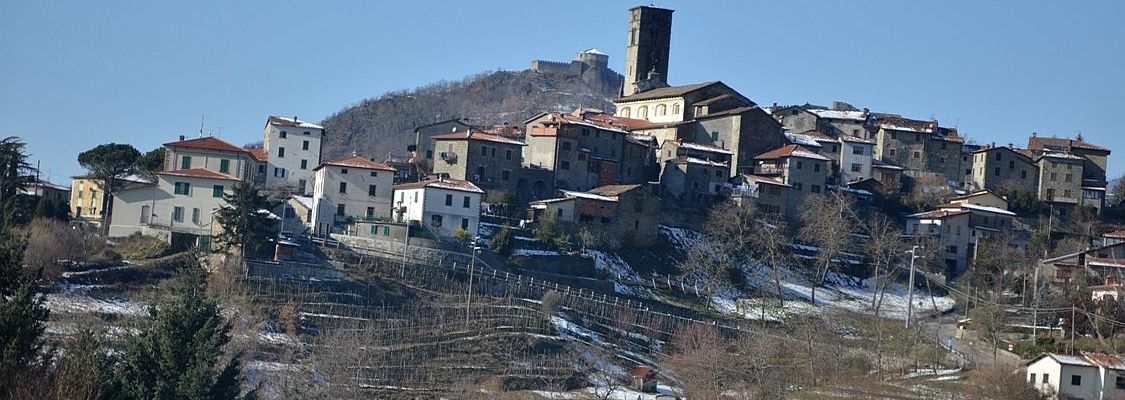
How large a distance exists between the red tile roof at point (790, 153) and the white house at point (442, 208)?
15.9 m

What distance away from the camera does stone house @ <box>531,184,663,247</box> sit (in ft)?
242

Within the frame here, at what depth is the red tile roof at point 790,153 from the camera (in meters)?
81.6

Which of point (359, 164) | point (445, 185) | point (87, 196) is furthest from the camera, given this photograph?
point (87, 196)

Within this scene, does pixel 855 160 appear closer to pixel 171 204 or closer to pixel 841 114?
pixel 841 114

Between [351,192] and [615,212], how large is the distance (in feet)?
32.7

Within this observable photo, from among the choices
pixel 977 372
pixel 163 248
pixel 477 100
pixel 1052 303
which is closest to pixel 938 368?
pixel 977 372

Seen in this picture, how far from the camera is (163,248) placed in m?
63.7

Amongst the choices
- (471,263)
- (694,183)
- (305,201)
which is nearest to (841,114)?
(694,183)

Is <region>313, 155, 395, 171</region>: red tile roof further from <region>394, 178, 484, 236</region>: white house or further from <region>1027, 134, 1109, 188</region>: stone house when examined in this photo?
<region>1027, 134, 1109, 188</region>: stone house

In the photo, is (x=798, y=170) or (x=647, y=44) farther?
(x=647, y=44)

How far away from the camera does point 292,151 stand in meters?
78.6

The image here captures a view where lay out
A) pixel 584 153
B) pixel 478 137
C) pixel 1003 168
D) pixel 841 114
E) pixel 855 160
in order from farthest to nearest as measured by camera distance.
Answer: pixel 841 114 → pixel 1003 168 → pixel 855 160 → pixel 584 153 → pixel 478 137

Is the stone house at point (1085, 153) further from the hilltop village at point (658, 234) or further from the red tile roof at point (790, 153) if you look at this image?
the red tile roof at point (790, 153)

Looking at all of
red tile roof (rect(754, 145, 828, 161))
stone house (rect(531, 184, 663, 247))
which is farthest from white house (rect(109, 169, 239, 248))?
red tile roof (rect(754, 145, 828, 161))
